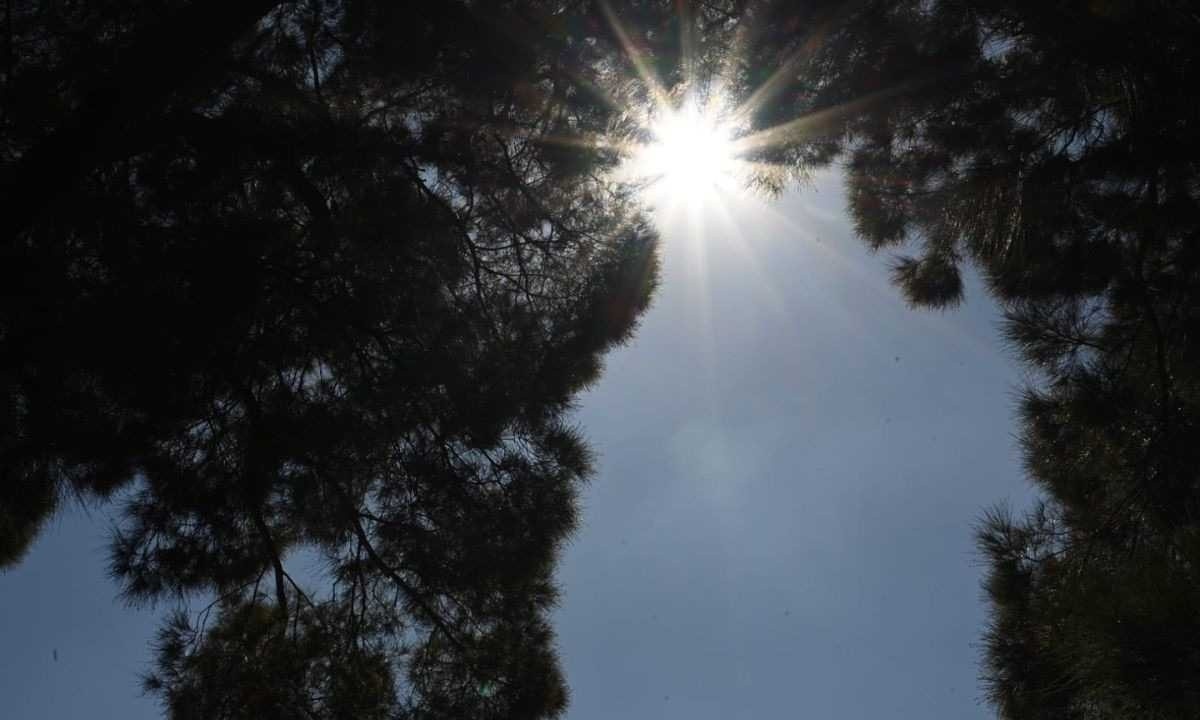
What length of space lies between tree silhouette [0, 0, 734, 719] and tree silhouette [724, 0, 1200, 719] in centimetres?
133

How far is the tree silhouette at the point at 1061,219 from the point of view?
8.91ft

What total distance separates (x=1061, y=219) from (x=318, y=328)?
3584 millimetres

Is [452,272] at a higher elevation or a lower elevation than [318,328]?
higher

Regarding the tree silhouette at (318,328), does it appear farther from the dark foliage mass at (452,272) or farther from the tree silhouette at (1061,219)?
the tree silhouette at (1061,219)

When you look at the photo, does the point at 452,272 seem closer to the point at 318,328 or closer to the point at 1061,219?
the point at 318,328

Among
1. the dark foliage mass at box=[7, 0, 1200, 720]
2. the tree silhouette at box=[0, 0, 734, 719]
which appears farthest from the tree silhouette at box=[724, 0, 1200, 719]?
Answer: the tree silhouette at box=[0, 0, 734, 719]

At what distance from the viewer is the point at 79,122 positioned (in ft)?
9.04

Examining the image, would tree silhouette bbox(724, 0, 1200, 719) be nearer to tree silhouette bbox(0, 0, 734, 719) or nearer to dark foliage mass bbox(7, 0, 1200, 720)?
dark foliage mass bbox(7, 0, 1200, 720)

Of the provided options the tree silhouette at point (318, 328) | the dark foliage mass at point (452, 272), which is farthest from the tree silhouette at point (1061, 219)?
the tree silhouette at point (318, 328)

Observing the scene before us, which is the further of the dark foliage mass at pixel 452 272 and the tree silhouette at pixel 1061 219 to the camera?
the dark foliage mass at pixel 452 272

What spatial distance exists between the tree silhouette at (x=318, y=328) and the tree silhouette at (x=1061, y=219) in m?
1.33

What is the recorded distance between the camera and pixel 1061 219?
3.34 metres

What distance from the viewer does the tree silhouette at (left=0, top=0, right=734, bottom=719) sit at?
3123 millimetres

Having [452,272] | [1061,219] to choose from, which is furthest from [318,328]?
[1061,219]
